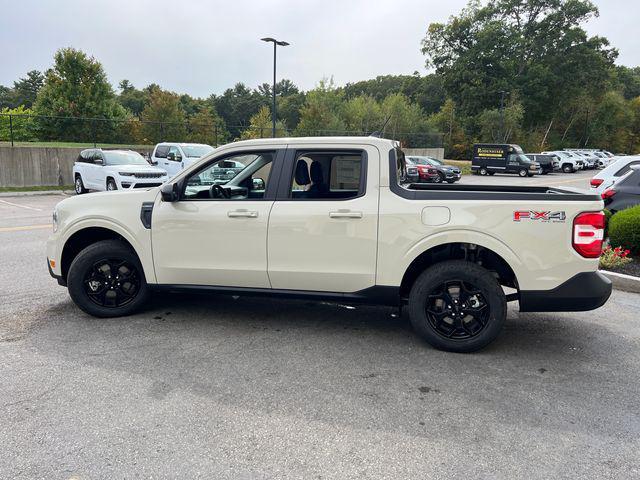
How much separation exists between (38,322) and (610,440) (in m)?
4.97

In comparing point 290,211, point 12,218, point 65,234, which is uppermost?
point 290,211

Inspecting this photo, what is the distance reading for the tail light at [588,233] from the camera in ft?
12.7

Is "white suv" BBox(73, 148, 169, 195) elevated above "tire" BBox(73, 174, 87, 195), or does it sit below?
above

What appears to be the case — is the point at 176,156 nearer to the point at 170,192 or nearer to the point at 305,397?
the point at 170,192

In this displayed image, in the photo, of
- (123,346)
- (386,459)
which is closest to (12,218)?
(123,346)

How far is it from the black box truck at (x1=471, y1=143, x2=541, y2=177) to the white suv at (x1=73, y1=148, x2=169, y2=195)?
27.6 m

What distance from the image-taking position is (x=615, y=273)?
6.67 meters

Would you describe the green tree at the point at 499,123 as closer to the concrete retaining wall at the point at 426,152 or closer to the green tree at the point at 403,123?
the green tree at the point at 403,123

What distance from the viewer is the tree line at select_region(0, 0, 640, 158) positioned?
3794 cm

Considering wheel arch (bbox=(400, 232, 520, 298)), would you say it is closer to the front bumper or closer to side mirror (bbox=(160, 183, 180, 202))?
the front bumper

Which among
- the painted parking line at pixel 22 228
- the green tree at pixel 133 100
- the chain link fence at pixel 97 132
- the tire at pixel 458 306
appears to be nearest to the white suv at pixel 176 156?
the chain link fence at pixel 97 132

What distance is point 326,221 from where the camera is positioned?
168 inches

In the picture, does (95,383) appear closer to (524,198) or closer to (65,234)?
(65,234)

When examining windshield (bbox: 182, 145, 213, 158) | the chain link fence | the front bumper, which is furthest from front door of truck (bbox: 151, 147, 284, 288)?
the chain link fence
